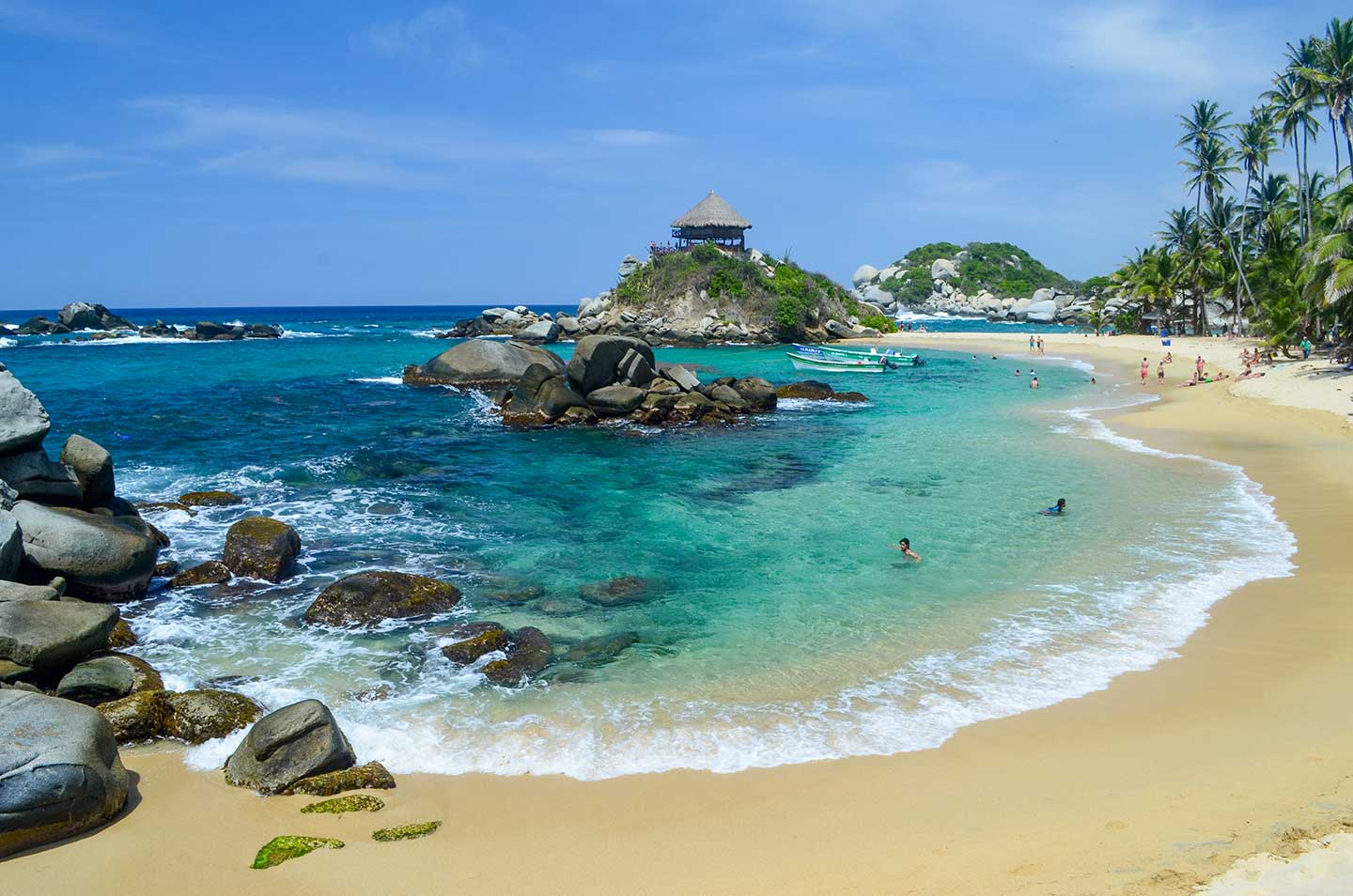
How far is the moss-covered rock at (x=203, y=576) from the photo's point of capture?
1445cm

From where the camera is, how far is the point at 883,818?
311 inches

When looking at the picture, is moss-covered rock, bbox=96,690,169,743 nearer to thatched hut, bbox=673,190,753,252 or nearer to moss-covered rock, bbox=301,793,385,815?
moss-covered rock, bbox=301,793,385,815

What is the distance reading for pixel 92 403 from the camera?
3606 cm

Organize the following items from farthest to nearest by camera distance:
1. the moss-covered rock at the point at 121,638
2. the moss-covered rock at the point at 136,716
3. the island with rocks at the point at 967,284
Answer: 1. the island with rocks at the point at 967,284
2. the moss-covered rock at the point at 121,638
3. the moss-covered rock at the point at 136,716

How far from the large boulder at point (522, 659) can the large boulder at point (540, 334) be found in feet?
199

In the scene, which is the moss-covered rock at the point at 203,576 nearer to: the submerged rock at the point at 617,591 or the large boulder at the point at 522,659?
the large boulder at the point at 522,659

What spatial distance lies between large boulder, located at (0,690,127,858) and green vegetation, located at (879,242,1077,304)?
15109 cm

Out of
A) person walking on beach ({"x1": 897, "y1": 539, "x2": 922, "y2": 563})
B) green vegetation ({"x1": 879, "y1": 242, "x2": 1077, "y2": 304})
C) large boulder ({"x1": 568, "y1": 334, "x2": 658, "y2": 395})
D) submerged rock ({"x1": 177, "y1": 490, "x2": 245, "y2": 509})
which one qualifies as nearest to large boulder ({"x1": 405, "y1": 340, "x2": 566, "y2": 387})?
large boulder ({"x1": 568, "y1": 334, "x2": 658, "y2": 395})

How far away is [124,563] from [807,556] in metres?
11.7

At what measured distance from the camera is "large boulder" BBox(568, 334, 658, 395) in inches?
1314

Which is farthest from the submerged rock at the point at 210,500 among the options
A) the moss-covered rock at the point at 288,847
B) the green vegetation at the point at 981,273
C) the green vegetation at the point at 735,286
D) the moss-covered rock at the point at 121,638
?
the green vegetation at the point at 981,273

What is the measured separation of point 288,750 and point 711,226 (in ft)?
232

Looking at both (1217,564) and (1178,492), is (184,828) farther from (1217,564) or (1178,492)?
(1178,492)

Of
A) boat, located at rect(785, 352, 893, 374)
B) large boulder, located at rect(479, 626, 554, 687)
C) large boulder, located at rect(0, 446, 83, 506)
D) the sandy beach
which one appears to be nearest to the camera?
the sandy beach
